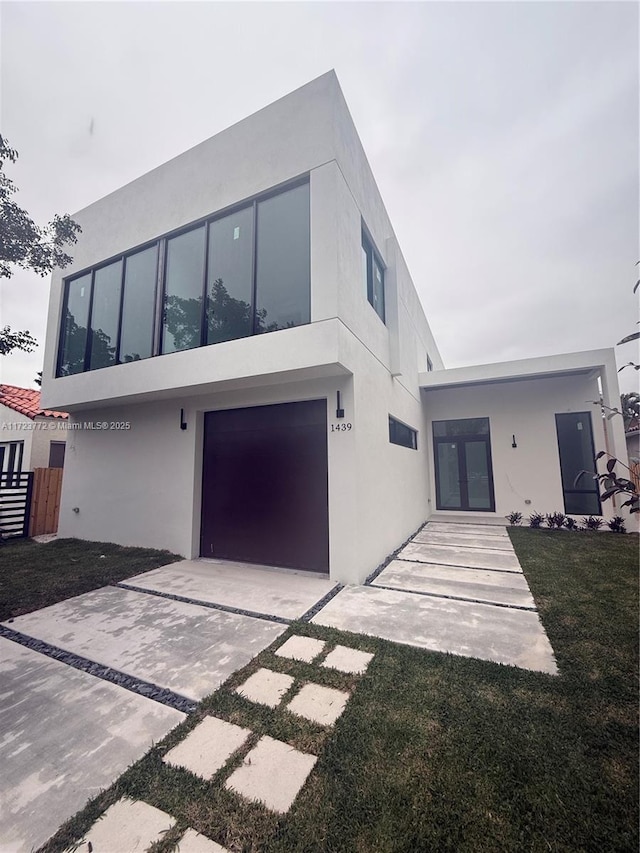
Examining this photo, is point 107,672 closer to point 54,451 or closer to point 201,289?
point 201,289

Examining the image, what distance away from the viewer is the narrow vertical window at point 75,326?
6988mm

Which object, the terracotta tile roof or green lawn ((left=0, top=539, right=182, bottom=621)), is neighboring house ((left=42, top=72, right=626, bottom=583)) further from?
the terracotta tile roof

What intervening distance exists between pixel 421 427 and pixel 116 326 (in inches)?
328

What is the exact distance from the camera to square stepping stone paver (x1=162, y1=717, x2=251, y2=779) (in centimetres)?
175

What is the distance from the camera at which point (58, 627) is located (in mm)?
3398

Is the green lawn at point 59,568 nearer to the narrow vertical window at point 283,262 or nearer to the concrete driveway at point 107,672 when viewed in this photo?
the concrete driveway at point 107,672

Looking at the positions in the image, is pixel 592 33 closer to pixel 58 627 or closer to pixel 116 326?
pixel 116 326

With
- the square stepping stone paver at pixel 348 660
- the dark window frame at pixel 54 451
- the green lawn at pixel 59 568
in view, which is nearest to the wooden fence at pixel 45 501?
the green lawn at pixel 59 568

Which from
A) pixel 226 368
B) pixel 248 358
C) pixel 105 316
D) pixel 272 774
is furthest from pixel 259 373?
pixel 105 316

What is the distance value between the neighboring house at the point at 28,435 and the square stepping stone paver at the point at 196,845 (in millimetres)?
12225

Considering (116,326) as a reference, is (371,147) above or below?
above

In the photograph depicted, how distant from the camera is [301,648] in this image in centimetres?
290

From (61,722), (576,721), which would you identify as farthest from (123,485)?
(576,721)

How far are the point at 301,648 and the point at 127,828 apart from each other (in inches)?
63.5
